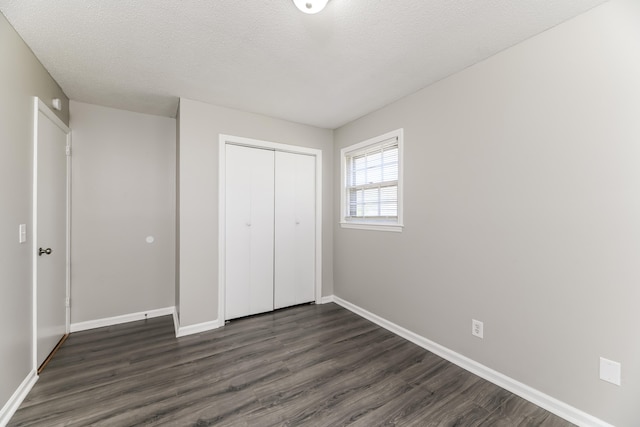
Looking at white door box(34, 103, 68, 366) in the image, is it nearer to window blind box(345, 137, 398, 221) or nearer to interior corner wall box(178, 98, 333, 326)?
interior corner wall box(178, 98, 333, 326)

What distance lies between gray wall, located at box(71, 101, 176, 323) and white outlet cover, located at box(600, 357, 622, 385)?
12.9ft

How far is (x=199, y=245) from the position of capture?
282cm

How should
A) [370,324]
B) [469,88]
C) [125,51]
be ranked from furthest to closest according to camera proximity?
[370,324] → [469,88] → [125,51]

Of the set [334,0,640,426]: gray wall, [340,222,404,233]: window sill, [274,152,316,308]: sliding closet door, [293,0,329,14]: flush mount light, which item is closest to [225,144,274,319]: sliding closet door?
[274,152,316,308]: sliding closet door

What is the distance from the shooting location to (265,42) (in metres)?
1.83

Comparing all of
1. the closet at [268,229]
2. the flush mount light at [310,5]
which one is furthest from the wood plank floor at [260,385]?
the flush mount light at [310,5]

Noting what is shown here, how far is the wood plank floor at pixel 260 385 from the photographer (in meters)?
1.62

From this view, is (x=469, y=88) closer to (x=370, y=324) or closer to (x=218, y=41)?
(x=218, y=41)

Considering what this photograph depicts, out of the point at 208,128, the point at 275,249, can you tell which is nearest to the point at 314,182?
the point at 275,249

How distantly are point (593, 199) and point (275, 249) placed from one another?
114 inches

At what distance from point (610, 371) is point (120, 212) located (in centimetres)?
433

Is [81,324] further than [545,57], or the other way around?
[81,324]

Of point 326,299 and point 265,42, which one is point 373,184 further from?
point 265,42

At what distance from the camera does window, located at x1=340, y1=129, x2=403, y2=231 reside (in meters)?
2.86
